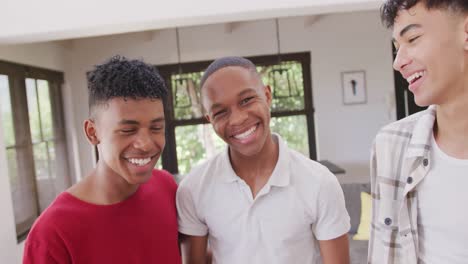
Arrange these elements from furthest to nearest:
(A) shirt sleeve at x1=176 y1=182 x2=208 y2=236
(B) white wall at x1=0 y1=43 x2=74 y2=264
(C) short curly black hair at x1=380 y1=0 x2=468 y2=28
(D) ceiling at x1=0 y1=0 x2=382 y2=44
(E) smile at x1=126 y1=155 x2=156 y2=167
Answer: (B) white wall at x1=0 y1=43 x2=74 y2=264 → (D) ceiling at x1=0 y1=0 x2=382 y2=44 → (A) shirt sleeve at x1=176 y1=182 x2=208 y2=236 → (E) smile at x1=126 y1=155 x2=156 y2=167 → (C) short curly black hair at x1=380 y1=0 x2=468 y2=28

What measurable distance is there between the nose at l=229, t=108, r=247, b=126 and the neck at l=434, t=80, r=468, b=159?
1.73ft

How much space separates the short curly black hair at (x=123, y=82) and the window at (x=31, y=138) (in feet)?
8.14

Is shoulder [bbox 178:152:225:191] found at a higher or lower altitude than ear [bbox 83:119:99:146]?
lower

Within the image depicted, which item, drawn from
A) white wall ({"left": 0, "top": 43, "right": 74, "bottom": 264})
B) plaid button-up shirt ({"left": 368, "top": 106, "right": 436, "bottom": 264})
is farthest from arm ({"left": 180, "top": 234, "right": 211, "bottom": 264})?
white wall ({"left": 0, "top": 43, "right": 74, "bottom": 264})

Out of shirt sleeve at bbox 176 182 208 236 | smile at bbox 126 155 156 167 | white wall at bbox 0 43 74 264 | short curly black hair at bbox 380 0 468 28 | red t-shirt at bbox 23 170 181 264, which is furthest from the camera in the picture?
white wall at bbox 0 43 74 264

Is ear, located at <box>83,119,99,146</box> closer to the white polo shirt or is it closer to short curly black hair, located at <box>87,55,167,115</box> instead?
short curly black hair, located at <box>87,55,167,115</box>

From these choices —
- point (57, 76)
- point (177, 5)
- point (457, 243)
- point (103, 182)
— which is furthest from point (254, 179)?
point (57, 76)

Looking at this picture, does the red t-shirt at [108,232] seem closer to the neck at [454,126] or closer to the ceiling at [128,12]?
the neck at [454,126]

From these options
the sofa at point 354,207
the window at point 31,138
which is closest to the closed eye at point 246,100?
the sofa at point 354,207

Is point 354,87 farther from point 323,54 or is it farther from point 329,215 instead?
point 329,215

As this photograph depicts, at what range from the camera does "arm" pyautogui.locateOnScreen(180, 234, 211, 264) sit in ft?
4.02

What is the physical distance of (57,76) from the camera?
4371 millimetres

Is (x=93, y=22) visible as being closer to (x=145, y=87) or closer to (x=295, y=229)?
(x=145, y=87)

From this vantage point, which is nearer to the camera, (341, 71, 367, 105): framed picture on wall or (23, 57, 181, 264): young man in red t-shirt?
(23, 57, 181, 264): young man in red t-shirt
